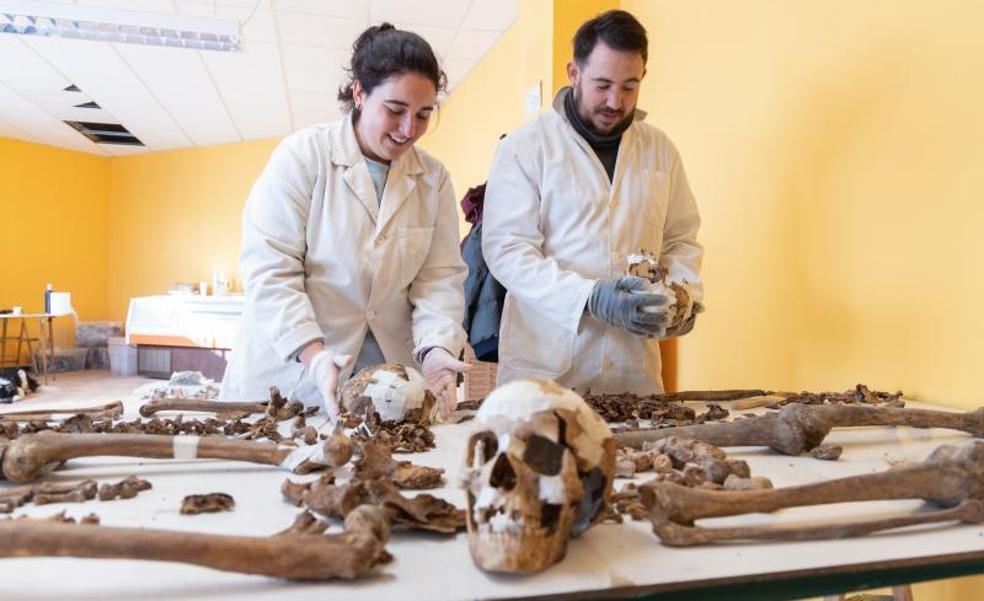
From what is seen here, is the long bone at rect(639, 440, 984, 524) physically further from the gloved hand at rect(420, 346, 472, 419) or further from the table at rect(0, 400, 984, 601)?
the gloved hand at rect(420, 346, 472, 419)

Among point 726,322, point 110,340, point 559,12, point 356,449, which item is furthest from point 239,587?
point 110,340

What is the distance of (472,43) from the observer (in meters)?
6.00

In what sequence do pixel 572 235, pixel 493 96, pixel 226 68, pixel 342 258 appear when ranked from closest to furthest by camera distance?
pixel 342 258 → pixel 572 235 → pixel 493 96 → pixel 226 68

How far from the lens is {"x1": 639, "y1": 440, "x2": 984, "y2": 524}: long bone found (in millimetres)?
933

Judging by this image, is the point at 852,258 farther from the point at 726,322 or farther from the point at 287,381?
the point at 287,381

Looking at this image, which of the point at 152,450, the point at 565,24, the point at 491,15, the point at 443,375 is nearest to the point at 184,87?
the point at 491,15

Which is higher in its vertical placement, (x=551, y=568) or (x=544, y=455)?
(x=544, y=455)

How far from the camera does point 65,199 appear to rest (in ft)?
35.0

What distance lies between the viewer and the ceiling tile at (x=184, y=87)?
636 cm

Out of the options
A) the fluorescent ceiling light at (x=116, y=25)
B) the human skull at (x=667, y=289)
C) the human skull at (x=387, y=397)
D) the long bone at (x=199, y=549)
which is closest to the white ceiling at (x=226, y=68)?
the fluorescent ceiling light at (x=116, y=25)

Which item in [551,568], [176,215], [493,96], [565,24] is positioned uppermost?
[493,96]

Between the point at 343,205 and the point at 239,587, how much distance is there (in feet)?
4.41

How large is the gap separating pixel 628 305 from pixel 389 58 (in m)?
0.86

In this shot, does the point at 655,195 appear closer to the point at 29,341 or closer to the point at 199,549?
the point at 199,549
